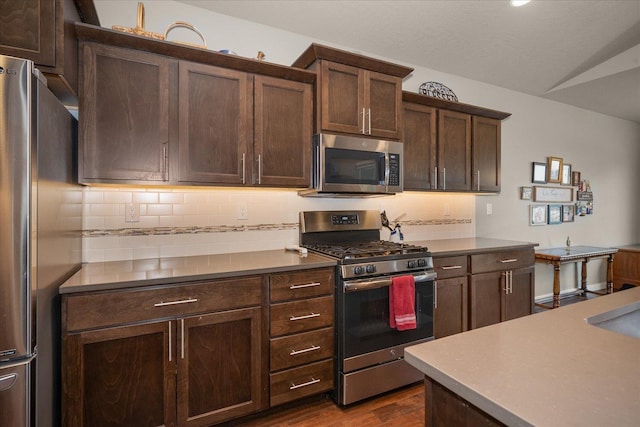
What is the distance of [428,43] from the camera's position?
2.90m

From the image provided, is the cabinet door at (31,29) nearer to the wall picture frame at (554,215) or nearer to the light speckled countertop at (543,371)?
the light speckled countertop at (543,371)

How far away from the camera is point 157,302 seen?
1.60m

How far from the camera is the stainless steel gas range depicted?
79.4 inches

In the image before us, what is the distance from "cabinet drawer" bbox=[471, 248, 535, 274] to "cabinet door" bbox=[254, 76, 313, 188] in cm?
162

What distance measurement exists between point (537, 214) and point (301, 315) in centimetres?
372

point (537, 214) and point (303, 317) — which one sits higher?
point (537, 214)

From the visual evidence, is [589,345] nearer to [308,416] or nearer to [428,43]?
[308,416]

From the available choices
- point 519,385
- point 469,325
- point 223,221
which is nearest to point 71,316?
point 223,221

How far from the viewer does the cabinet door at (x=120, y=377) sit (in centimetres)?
146

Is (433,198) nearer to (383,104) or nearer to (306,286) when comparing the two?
(383,104)

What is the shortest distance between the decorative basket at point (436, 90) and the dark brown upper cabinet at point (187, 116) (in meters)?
1.50

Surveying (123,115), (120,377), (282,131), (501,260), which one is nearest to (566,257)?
(501,260)

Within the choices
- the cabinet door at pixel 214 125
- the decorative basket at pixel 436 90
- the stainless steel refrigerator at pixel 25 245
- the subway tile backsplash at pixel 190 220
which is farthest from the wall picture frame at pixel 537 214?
the stainless steel refrigerator at pixel 25 245

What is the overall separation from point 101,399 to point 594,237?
244 inches
